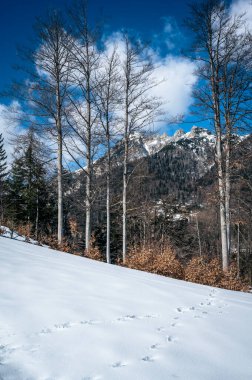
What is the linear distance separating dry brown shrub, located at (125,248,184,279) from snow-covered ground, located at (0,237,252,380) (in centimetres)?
404

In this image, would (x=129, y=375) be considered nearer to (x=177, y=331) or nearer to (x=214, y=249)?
(x=177, y=331)

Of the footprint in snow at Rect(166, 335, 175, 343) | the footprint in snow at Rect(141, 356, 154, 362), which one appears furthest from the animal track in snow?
the footprint in snow at Rect(166, 335, 175, 343)

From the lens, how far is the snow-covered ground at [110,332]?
212 centimetres

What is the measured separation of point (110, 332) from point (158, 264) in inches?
244

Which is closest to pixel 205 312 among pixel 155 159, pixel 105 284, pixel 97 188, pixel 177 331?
pixel 177 331

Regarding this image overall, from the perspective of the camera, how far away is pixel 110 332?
275cm

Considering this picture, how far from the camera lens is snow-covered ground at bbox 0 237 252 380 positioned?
2125 mm

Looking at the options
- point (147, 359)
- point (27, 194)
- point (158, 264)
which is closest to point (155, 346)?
point (147, 359)

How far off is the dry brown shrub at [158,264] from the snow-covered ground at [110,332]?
13.2 feet

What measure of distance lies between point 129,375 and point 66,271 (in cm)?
313

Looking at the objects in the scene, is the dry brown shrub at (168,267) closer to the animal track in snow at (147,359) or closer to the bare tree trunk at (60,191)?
the bare tree trunk at (60,191)

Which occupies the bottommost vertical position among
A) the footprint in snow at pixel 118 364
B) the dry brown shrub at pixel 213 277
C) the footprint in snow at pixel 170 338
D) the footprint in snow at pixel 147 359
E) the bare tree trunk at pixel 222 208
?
the dry brown shrub at pixel 213 277

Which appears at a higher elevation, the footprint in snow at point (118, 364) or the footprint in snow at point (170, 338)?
the footprint in snow at point (118, 364)

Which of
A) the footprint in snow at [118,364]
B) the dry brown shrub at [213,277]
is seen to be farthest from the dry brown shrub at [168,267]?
the footprint in snow at [118,364]
